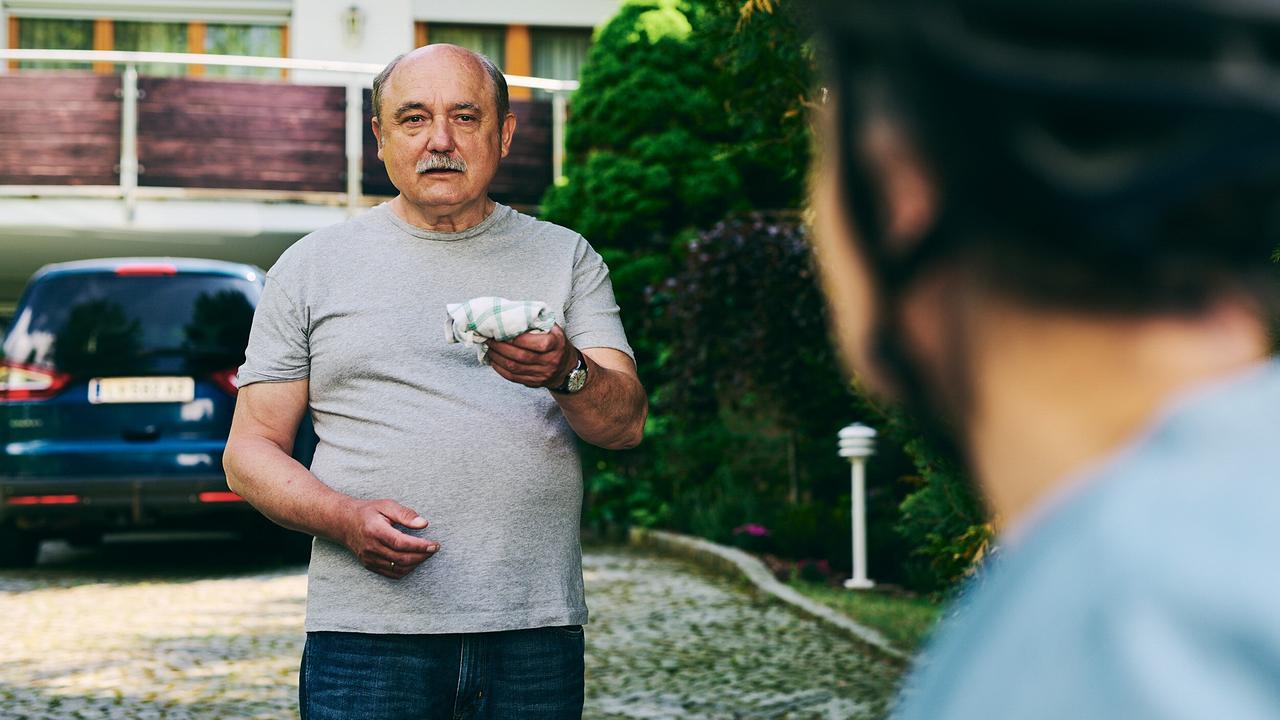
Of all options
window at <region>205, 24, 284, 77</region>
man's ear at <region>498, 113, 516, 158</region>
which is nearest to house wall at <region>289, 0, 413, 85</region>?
window at <region>205, 24, 284, 77</region>

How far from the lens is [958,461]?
2.35ft

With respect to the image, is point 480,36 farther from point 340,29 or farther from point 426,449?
point 426,449

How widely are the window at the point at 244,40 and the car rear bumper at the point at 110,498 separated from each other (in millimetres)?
10939

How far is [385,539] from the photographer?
2.42 m

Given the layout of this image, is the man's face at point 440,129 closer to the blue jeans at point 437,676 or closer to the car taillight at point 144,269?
the blue jeans at point 437,676

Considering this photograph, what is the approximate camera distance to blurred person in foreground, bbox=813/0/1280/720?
1.75 feet

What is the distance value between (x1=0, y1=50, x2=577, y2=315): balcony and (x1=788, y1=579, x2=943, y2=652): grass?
8095mm

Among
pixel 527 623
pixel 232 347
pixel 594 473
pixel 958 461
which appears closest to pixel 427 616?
pixel 527 623

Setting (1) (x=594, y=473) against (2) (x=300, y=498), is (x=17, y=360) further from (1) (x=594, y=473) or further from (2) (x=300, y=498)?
(2) (x=300, y=498)

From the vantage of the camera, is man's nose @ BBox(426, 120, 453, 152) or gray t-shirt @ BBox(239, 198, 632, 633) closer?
gray t-shirt @ BBox(239, 198, 632, 633)

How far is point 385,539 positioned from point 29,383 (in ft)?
23.8

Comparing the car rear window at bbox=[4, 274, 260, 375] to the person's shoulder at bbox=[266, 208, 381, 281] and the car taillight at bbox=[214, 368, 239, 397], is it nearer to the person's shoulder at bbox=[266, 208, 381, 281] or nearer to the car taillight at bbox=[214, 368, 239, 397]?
the car taillight at bbox=[214, 368, 239, 397]

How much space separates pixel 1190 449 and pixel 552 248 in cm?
222

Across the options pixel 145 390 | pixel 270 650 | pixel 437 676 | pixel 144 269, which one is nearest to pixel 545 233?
pixel 437 676
